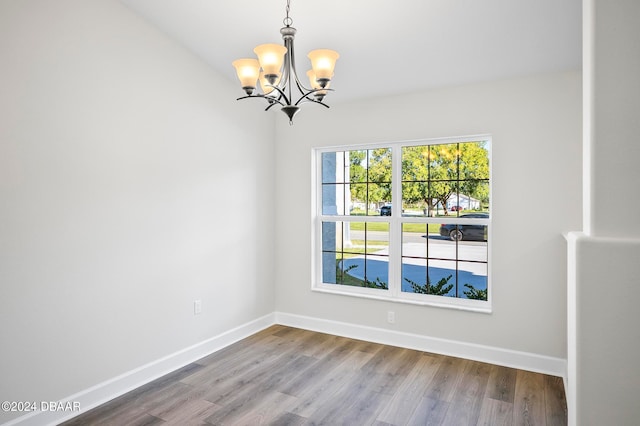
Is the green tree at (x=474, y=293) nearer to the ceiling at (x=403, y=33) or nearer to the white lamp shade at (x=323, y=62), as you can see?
the ceiling at (x=403, y=33)

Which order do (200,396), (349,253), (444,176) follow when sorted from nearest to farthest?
(200,396), (444,176), (349,253)

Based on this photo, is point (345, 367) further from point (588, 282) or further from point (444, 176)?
point (588, 282)

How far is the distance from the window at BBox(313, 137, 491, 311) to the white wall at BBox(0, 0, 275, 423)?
1.01 meters

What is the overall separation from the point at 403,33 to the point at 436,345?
8.54ft

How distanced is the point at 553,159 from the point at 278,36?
231cm

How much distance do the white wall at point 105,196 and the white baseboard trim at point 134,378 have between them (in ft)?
0.18

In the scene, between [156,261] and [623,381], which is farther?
[156,261]

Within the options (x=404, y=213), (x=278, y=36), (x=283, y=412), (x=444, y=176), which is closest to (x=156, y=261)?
(x=283, y=412)

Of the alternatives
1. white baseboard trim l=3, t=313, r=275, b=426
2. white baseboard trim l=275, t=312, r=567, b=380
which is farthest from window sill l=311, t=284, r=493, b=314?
white baseboard trim l=3, t=313, r=275, b=426

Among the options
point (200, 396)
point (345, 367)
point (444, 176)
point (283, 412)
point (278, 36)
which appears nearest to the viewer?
point (283, 412)

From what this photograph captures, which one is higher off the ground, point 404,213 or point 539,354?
point 404,213

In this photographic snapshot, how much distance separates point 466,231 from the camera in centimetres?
349

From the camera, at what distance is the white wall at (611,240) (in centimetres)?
132

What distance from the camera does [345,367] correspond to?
10.6 ft
